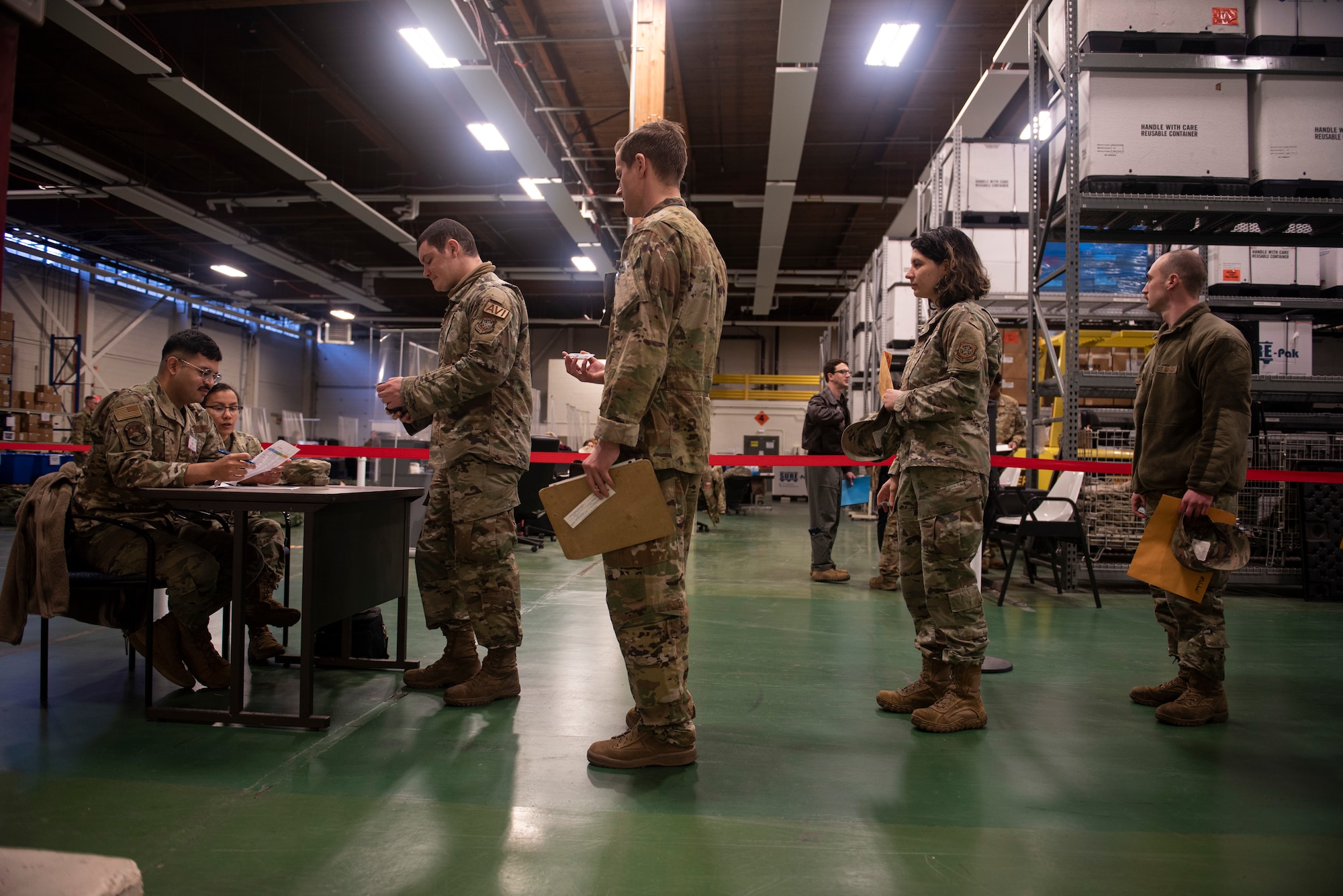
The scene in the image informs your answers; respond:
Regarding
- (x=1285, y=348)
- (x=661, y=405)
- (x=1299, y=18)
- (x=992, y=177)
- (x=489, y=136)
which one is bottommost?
(x=661, y=405)

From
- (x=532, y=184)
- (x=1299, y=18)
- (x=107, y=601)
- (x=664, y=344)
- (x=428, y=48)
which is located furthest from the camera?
(x=532, y=184)

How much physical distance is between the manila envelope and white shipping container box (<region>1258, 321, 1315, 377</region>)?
4.92 m

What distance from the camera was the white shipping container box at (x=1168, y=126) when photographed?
16.6ft

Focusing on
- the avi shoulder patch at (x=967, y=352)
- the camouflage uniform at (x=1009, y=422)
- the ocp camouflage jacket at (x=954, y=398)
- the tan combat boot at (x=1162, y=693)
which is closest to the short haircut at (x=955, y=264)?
the ocp camouflage jacket at (x=954, y=398)

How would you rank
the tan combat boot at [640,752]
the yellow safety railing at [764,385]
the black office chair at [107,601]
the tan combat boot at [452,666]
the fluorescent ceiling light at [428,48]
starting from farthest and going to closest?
the yellow safety railing at [764,385]
the fluorescent ceiling light at [428,48]
the tan combat boot at [452,666]
the black office chair at [107,601]
the tan combat boot at [640,752]

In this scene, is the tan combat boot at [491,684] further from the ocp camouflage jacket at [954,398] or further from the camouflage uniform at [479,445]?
the ocp camouflage jacket at [954,398]

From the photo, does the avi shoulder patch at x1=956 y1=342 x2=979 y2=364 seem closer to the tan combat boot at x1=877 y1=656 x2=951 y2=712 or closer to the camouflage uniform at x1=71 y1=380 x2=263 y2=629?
the tan combat boot at x1=877 y1=656 x2=951 y2=712

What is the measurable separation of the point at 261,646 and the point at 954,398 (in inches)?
122

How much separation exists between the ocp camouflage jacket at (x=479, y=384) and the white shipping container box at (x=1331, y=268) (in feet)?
24.0

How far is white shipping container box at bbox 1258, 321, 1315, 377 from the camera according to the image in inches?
259

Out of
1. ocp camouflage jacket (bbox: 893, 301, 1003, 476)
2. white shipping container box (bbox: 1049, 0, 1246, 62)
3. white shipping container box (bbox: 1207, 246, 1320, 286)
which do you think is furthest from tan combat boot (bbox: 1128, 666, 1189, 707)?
white shipping container box (bbox: 1207, 246, 1320, 286)

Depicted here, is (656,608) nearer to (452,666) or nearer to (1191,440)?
(452,666)

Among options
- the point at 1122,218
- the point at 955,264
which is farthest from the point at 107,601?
the point at 1122,218

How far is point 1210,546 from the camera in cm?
277
